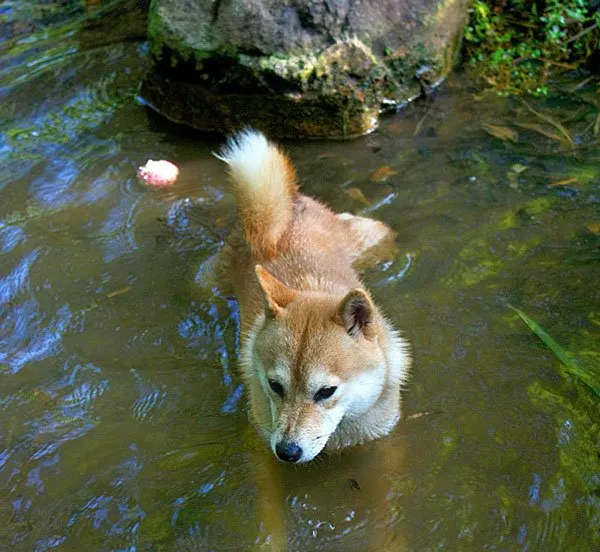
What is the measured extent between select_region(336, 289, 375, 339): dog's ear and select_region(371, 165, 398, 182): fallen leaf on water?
2.56 metres

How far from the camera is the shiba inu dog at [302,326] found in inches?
135

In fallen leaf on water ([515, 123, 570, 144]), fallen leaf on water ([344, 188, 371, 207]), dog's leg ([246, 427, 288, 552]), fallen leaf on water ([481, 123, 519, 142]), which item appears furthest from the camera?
fallen leaf on water ([481, 123, 519, 142])

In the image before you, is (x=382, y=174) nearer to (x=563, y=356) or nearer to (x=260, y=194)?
(x=260, y=194)

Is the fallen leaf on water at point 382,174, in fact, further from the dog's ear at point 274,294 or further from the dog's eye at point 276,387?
the dog's eye at point 276,387

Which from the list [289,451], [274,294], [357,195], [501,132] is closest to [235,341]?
[274,294]

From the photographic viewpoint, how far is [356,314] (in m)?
3.55

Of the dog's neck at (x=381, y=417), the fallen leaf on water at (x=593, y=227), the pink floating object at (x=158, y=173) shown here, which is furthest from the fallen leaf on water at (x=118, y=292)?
the fallen leaf on water at (x=593, y=227)

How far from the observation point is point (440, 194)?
575cm

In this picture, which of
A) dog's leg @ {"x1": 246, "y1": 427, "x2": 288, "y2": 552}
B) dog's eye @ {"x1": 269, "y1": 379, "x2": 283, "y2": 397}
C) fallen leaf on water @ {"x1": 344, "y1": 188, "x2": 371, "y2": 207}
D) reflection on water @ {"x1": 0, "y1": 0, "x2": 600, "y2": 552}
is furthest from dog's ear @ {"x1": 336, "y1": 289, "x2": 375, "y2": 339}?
fallen leaf on water @ {"x1": 344, "y1": 188, "x2": 371, "y2": 207}

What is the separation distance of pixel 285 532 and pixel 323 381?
76 cm

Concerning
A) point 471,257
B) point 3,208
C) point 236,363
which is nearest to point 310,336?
point 236,363

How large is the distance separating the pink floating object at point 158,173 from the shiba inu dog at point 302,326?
1332mm

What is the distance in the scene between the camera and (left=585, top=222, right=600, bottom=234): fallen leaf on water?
17.0ft

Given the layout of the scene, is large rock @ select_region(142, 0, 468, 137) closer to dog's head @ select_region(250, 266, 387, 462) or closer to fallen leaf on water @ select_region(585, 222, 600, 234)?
fallen leaf on water @ select_region(585, 222, 600, 234)
